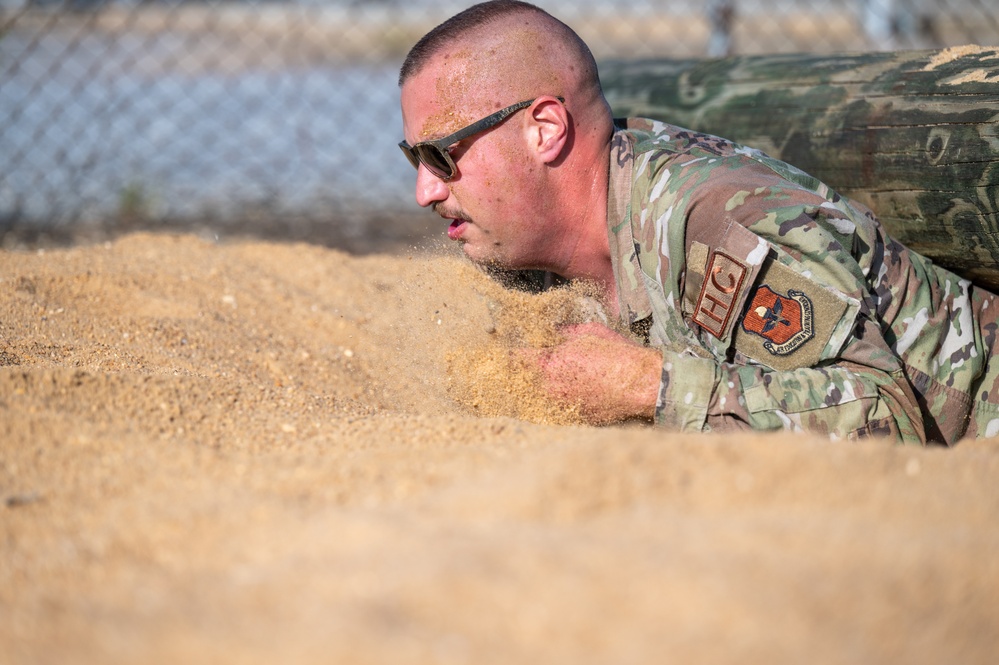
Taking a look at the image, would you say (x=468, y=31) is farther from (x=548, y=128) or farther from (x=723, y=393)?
(x=723, y=393)

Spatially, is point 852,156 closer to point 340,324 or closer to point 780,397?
point 780,397

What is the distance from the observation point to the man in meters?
1.97

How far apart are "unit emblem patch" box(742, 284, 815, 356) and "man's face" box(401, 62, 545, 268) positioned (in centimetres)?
62

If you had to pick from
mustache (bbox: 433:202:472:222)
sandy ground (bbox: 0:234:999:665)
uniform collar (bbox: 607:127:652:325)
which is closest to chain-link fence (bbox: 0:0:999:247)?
mustache (bbox: 433:202:472:222)

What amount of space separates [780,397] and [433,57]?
3.95ft

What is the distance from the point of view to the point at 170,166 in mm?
6000

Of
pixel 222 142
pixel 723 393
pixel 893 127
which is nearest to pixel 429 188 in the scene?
pixel 723 393

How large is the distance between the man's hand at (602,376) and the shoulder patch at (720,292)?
14 centimetres

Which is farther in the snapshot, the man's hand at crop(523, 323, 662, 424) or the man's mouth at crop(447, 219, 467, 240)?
the man's mouth at crop(447, 219, 467, 240)

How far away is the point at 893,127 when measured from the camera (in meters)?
2.64

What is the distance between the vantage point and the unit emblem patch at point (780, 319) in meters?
1.96

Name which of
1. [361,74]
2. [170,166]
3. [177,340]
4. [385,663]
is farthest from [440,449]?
[361,74]

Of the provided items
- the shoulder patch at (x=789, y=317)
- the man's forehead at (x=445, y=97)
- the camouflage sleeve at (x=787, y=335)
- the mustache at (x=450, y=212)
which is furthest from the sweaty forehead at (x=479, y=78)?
the shoulder patch at (x=789, y=317)

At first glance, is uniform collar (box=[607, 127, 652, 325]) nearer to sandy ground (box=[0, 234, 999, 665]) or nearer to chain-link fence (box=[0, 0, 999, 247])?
sandy ground (box=[0, 234, 999, 665])
